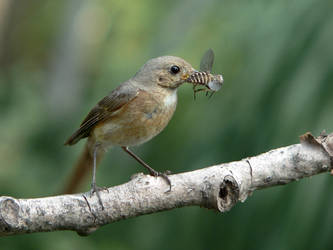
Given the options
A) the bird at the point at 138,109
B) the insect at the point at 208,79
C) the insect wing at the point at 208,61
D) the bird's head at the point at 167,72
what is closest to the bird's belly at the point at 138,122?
the bird at the point at 138,109

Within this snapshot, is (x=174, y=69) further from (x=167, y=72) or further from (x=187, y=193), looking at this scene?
(x=187, y=193)

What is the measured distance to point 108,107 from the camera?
417 centimetres

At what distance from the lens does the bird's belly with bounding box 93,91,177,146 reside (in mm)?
3936

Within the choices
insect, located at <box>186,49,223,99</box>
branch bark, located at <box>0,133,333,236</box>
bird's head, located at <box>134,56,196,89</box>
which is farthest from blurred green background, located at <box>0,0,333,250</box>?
branch bark, located at <box>0,133,333,236</box>

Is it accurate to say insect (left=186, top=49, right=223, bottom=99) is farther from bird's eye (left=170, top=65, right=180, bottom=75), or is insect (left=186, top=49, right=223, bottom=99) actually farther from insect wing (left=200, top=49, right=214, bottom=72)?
bird's eye (left=170, top=65, right=180, bottom=75)

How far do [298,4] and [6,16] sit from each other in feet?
16.6

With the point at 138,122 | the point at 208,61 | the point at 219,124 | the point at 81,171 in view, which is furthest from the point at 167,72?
the point at 81,171

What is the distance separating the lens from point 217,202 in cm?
289

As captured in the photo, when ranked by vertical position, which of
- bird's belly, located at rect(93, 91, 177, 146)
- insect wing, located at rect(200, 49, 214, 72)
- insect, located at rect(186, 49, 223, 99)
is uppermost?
insect wing, located at rect(200, 49, 214, 72)

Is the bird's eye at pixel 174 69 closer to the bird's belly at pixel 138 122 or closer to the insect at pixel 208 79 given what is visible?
the insect at pixel 208 79

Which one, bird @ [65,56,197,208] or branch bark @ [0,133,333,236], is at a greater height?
bird @ [65,56,197,208]

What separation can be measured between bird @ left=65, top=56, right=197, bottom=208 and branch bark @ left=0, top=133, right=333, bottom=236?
0.78m

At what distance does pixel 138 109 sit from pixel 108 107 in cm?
31

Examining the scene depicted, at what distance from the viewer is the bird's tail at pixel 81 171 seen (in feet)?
14.0
